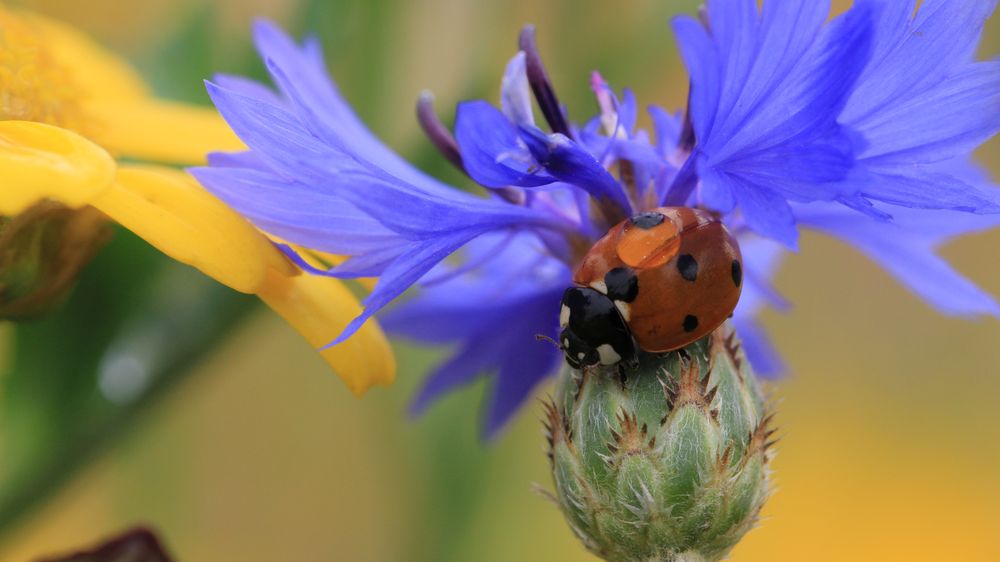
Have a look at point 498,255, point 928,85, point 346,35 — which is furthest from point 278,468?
point 928,85

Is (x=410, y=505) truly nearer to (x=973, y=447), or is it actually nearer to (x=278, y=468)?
(x=278, y=468)

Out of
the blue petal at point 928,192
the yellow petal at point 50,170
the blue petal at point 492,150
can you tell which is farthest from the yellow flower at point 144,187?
the blue petal at point 928,192

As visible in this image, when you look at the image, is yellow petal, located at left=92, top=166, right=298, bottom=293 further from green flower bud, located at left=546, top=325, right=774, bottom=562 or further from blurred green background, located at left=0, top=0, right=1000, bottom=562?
blurred green background, located at left=0, top=0, right=1000, bottom=562

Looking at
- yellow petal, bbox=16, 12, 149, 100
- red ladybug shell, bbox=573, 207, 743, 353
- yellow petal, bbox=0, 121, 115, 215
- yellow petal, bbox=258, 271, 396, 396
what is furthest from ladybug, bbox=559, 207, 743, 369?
yellow petal, bbox=16, 12, 149, 100

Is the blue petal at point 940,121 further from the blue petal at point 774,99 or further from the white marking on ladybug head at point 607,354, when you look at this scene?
the white marking on ladybug head at point 607,354

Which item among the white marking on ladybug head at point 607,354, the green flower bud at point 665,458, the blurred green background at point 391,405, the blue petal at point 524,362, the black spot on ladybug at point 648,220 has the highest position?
the blurred green background at point 391,405

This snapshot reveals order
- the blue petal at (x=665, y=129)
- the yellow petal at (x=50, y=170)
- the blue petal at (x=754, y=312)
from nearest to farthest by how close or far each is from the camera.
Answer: the yellow petal at (x=50, y=170) < the blue petal at (x=665, y=129) < the blue petal at (x=754, y=312)
